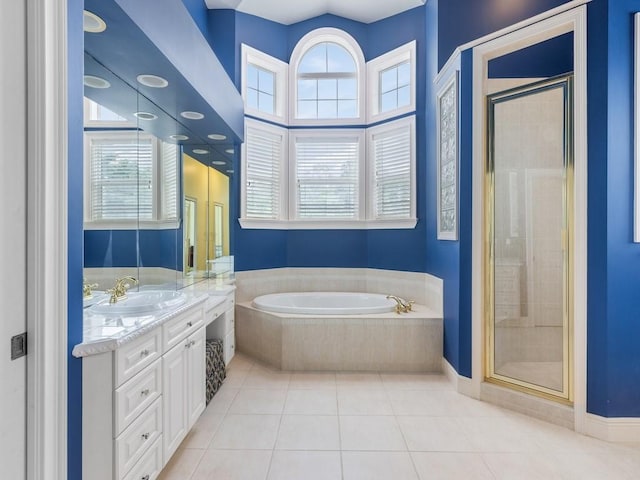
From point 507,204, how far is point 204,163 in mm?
2800

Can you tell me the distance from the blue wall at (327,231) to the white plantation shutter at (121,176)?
156cm

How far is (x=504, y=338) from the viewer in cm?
294

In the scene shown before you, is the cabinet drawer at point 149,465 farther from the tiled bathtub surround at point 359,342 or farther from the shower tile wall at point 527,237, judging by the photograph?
the shower tile wall at point 527,237

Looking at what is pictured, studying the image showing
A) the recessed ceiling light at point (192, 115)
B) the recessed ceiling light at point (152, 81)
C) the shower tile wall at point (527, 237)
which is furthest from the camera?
the recessed ceiling light at point (192, 115)

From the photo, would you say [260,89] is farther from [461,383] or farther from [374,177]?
[461,383]

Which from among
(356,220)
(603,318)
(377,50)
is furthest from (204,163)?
(603,318)

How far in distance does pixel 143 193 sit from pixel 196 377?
1311 millimetres

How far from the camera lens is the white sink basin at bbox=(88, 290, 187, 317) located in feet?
6.59

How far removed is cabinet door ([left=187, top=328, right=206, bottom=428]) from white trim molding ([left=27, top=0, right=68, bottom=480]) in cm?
90

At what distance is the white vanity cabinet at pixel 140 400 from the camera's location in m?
1.47

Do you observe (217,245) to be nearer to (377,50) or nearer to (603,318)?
(377,50)

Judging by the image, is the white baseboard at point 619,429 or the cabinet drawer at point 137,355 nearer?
the cabinet drawer at point 137,355

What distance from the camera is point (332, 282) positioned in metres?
4.63

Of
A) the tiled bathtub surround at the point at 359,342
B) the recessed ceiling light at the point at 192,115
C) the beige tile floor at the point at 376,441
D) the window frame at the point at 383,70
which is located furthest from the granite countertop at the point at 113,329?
the window frame at the point at 383,70
